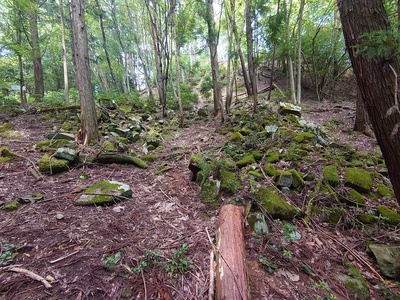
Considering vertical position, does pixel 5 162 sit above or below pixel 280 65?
below

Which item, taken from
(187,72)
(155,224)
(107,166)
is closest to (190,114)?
(107,166)

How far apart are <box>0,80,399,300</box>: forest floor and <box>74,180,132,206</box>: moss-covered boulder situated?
0.39 ft

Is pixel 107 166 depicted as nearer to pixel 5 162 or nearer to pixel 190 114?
pixel 5 162

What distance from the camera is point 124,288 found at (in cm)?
198

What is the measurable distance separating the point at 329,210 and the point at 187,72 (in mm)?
22640

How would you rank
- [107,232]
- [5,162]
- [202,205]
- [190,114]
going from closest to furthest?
[107,232] < [202,205] < [5,162] < [190,114]

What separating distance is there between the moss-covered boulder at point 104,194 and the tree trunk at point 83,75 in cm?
Result: 328

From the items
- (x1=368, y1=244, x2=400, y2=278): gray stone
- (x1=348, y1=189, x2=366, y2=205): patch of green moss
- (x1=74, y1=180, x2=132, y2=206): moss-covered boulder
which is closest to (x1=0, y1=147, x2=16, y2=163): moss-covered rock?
(x1=74, y1=180, x2=132, y2=206): moss-covered boulder

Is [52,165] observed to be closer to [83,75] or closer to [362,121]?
[83,75]

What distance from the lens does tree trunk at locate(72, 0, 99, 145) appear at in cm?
610

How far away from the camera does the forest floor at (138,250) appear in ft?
6.55

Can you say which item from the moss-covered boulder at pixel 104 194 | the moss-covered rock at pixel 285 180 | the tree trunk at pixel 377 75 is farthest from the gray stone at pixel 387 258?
the moss-covered boulder at pixel 104 194

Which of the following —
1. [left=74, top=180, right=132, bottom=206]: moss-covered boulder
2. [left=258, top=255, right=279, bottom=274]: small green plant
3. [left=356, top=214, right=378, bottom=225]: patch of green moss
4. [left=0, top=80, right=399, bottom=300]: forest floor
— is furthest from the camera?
[left=74, top=180, right=132, bottom=206]: moss-covered boulder

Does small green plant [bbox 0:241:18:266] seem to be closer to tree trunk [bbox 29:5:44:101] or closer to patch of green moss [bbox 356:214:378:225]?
patch of green moss [bbox 356:214:378:225]
